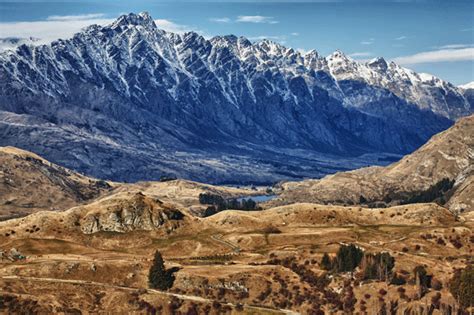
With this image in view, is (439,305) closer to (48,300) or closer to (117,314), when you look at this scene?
(117,314)

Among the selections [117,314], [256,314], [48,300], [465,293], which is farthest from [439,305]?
[48,300]

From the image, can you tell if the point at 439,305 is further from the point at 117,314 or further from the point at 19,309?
the point at 19,309

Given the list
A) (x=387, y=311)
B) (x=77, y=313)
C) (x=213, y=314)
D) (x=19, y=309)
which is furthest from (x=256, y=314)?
(x=19, y=309)

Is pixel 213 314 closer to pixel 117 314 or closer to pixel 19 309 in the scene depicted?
pixel 117 314

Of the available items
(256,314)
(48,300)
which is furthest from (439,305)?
(48,300)

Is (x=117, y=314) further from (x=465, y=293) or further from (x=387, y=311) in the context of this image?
(x=465, y=293)

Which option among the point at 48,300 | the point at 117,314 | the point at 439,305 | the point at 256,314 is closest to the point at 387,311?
the point at 439,305
